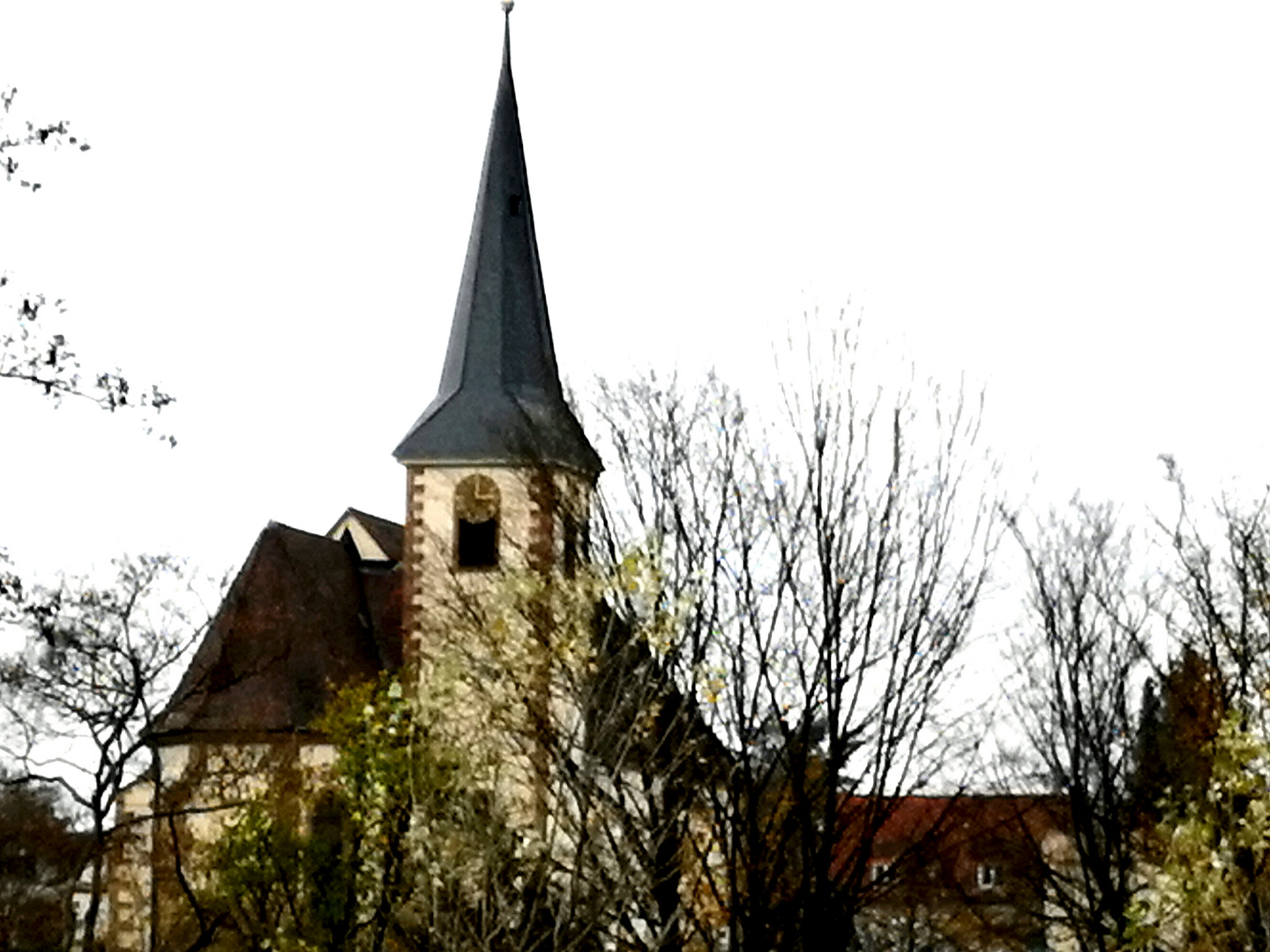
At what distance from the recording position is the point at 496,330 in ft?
179

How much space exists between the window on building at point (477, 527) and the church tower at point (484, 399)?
0.02m

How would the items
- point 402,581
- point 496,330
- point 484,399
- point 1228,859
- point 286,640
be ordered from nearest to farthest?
point 1228,859 < point 484,399 < point 496,330 < point 286,640 < point 402,581

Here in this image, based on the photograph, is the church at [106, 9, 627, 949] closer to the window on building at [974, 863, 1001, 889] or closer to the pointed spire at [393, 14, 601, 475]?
the pointed spire at [393, 14, 601, 475]

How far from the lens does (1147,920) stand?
19.9 metres

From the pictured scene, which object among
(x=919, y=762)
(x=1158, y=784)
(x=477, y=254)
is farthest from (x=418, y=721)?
(x=477, y=254)

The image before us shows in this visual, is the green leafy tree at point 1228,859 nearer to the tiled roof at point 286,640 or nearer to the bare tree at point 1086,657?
the bare tree at point 1086,657

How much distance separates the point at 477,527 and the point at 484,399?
9.26 feet

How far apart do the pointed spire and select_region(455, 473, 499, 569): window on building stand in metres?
0.77

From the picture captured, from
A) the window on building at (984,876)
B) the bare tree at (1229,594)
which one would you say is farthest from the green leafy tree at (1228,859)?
the window on building at (984,876)

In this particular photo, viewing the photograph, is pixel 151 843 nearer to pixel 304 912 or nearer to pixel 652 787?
pixel 304 912

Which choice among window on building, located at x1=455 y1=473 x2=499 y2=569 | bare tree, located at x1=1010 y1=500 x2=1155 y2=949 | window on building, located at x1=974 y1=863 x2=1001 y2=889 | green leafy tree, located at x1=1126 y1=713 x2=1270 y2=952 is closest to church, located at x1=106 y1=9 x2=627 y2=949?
window on building, located at x1=455 y1=473 x2=499 y2=569

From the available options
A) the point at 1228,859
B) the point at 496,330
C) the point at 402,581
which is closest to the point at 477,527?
the point at 496,330

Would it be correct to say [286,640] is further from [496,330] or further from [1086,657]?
[1086,657]

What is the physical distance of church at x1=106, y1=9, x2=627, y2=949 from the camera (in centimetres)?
5284
